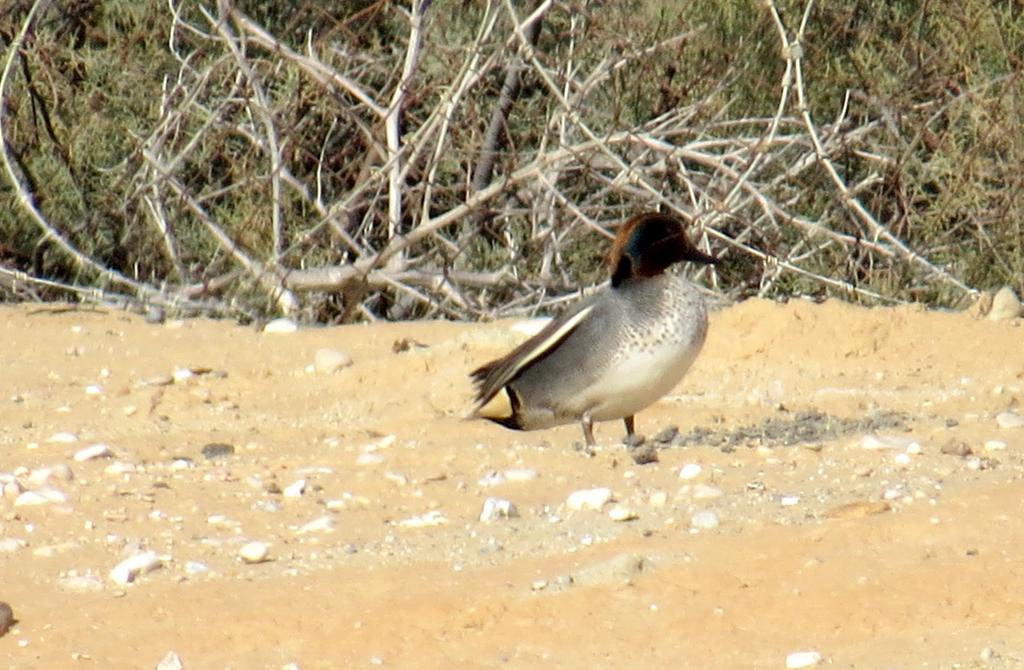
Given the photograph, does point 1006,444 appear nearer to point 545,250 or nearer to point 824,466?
point 824,466

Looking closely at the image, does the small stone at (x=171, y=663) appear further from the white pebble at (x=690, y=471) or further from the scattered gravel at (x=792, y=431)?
the scattered gravel at (x=792, y=431)

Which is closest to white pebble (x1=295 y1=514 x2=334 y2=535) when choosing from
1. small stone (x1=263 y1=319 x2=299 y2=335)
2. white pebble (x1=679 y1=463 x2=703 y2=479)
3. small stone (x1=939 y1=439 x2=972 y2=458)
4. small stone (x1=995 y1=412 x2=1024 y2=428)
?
white pebble (x1=679 y1=463 x2=703 y2=479)

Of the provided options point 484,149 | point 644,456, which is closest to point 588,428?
point 644,456

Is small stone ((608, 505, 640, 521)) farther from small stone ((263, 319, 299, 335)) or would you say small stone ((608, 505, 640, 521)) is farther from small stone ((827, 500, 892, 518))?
small stone ((263, 319, 299, 335))

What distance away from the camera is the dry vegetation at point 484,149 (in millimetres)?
8773

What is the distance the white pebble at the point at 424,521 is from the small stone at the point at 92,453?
125 cm

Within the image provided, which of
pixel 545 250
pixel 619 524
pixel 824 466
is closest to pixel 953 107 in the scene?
pixel 545 250

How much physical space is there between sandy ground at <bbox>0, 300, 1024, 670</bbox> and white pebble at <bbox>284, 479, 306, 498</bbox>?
20 millimetres

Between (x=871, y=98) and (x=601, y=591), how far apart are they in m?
5.64

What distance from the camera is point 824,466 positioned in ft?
17.1

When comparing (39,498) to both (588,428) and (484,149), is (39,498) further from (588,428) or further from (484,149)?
(484,149)

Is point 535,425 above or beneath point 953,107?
beneath

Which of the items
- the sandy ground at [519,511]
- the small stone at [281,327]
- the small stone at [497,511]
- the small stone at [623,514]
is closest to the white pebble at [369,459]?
the sandy ground at [519,511]

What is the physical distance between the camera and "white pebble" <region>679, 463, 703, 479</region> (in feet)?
16.8
